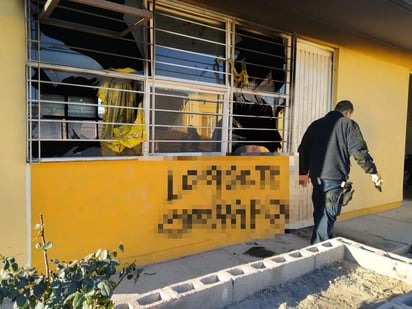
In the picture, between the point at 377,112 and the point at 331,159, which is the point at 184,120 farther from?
the point at 377,112

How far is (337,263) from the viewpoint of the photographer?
2.57m

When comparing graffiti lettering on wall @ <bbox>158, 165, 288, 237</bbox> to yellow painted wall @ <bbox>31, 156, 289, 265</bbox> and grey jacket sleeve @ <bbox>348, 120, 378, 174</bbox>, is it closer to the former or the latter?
yellow painted wall @ <bbox>31, 156, 289, 265</bbox>

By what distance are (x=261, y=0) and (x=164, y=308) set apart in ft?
9.99

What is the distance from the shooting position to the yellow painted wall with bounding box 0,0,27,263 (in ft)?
9.06

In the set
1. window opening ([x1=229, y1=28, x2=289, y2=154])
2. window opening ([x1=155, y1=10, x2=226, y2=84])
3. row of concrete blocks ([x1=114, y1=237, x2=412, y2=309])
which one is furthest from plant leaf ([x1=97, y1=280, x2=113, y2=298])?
window opening ([x1=229, y1=28, x2=289, y2=154])

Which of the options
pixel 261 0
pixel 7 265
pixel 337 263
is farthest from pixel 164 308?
pixel 261 0

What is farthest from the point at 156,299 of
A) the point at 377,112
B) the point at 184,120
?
the point at 377,112

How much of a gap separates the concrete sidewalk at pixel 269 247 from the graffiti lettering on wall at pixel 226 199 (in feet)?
0.96

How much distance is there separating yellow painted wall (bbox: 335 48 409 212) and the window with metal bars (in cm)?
146

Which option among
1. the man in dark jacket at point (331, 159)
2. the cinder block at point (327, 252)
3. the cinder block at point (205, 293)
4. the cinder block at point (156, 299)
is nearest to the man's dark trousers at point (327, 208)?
the man in dark jacket at point (331, 159)

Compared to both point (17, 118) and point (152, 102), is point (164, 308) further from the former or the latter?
point (152, 102)

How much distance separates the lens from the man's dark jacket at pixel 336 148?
3508mm

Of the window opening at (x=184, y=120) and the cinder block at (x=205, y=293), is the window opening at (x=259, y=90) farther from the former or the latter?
the cinder block at (x=205, y=293)

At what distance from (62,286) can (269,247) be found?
328 cm
